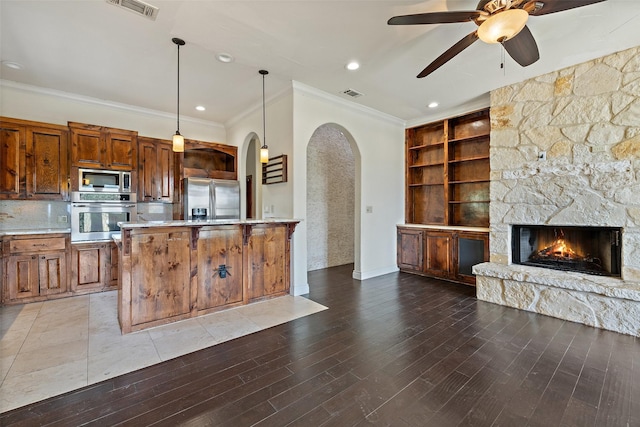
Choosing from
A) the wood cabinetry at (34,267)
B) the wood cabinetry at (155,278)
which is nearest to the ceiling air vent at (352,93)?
the wood cabinetry at (155,278)

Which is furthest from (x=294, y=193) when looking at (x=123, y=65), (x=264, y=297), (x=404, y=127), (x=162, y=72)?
(x=404, y=127)

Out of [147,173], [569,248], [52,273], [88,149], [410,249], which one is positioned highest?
[88,149]

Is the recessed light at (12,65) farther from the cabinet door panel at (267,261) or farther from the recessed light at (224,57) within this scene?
the cabinet door panel at (267,261)

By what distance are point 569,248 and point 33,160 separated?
741 centimetres

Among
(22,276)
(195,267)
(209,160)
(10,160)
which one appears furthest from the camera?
(209,160)

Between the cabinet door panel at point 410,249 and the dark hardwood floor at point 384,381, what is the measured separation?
209 centimetres

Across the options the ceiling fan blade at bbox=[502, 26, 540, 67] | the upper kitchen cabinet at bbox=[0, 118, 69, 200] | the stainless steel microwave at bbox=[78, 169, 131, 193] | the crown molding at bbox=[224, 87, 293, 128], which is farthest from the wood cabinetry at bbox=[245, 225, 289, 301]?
the ceiling fan blade at bbox=[502, 26, 540, 67]

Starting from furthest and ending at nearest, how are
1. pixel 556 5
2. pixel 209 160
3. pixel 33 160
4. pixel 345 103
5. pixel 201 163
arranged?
pixel 209 160
pixel 201 163
pixel 345 103
pixel 33 160
pixel 556 5

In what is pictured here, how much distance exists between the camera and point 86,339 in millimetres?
2664

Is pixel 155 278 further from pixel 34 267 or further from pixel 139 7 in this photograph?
pixel 139 7

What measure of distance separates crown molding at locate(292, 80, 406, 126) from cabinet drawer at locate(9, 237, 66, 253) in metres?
3.93

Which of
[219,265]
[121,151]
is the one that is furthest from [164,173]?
[219,265]

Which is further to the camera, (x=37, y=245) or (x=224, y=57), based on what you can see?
(x=37, y=245)

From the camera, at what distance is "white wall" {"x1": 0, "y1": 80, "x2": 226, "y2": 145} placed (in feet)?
13.3
